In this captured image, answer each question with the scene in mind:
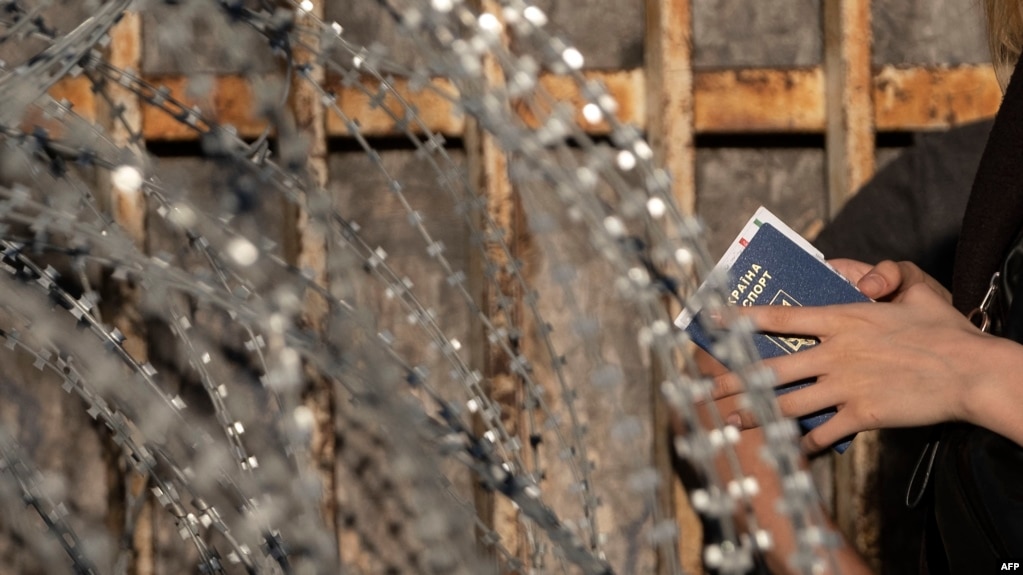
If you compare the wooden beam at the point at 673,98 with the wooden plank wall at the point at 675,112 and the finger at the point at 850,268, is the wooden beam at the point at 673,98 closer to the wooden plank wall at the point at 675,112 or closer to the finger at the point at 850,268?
the wooden plank wall at the point at 675,112

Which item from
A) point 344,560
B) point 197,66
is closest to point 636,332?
point 344,560

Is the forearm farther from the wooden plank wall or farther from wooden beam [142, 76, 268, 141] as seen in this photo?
wooden beam [142, 76, 268, 141]

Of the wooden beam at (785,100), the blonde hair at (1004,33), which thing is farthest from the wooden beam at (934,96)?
the blonde hair at (1004,33)

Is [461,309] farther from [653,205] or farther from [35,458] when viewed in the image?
[653,205]

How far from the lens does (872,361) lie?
3.26 feet

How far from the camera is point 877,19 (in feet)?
5.02

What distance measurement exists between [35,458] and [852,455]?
1.25 meters

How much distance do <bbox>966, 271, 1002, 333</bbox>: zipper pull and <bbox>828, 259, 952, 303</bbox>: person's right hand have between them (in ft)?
0.16

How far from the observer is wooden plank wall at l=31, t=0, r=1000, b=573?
1422 millimetres

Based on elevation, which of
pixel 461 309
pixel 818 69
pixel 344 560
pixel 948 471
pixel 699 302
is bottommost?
pixel 344 560

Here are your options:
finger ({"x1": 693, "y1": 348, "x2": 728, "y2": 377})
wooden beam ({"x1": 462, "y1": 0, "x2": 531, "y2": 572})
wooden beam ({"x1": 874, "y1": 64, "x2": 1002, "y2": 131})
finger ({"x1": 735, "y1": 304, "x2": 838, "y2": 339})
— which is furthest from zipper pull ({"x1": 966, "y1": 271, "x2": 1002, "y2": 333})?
wooden beam ({"x1": 462, "y1": 0, "x2": 531, "y2": 572})

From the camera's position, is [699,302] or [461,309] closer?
[699,302]

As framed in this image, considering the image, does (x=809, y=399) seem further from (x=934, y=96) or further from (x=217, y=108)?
(x=217, y=108)

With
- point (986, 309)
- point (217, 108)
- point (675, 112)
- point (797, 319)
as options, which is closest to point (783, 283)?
point (797, 319)
